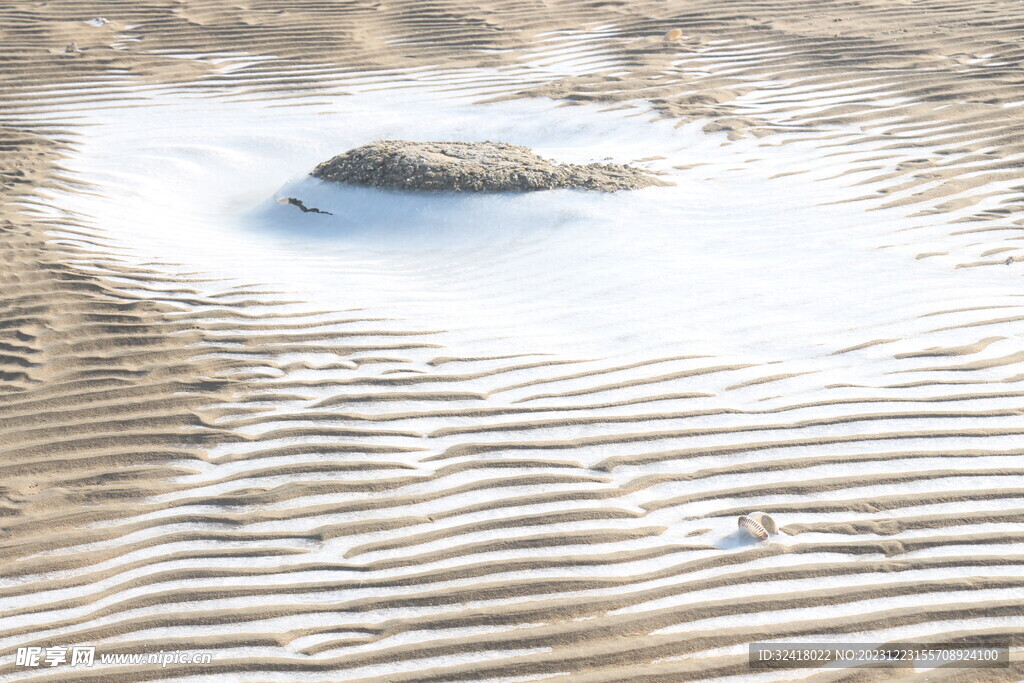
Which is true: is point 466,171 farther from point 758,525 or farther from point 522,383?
point 758,525

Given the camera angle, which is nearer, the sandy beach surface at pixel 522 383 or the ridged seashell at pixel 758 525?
the sandy beach surface at pixel 522 383

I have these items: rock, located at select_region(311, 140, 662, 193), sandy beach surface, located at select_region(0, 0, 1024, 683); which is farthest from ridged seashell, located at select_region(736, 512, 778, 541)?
rock, located at select_region(311, 140, 662, 193)

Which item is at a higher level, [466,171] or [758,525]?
[466,171]

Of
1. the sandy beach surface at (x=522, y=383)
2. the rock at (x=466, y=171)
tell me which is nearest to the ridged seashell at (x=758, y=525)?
the sandy beach surface at (x=522, y=383)

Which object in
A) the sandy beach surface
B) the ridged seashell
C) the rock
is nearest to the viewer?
the sandy beach surface

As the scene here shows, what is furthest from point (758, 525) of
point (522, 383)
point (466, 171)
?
point (466, 171)

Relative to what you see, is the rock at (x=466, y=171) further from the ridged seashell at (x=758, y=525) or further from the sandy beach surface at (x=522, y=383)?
the ridged seashell at (x=758, y=525)

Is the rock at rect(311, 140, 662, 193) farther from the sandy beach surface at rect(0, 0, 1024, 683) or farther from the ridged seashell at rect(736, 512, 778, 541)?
the ridged seashell at rect(736, 512, 778, 541)
